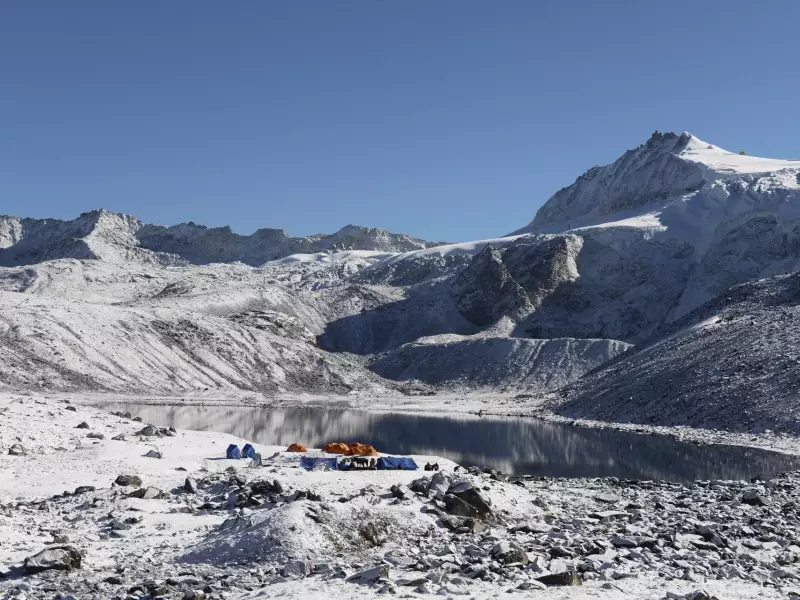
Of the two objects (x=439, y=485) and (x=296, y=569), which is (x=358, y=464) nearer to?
(x=439, y=485)

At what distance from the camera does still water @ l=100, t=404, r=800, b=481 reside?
1639 inches

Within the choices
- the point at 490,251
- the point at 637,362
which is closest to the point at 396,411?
the point at 637,362

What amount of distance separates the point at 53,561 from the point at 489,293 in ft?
444

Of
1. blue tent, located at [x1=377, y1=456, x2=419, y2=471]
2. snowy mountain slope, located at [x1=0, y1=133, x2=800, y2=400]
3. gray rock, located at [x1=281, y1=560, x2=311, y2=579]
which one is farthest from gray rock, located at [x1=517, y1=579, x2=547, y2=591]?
snowy mountain slope, located at [x1=0, y1=133, x2=800, y2=400]

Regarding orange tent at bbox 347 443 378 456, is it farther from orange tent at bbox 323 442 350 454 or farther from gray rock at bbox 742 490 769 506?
gray rock at bbox 742 490 769 506

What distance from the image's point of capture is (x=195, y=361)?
105062 millimetres

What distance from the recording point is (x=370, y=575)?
651 inches

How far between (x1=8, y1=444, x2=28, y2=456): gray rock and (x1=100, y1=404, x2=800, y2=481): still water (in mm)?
19313

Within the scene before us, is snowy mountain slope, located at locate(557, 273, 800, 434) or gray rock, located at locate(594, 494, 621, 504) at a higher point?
snowy mountain slope, located at locate(557, 273, 800, 434)

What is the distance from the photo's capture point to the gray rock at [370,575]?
16.4 m

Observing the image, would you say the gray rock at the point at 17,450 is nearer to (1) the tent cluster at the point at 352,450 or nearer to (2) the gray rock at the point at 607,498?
(1) the tent cluster at the point at 352,450

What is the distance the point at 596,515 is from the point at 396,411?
6385cm

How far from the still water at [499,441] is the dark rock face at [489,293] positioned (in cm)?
6645

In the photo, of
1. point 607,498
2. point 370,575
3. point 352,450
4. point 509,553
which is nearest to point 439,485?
point 509,553
